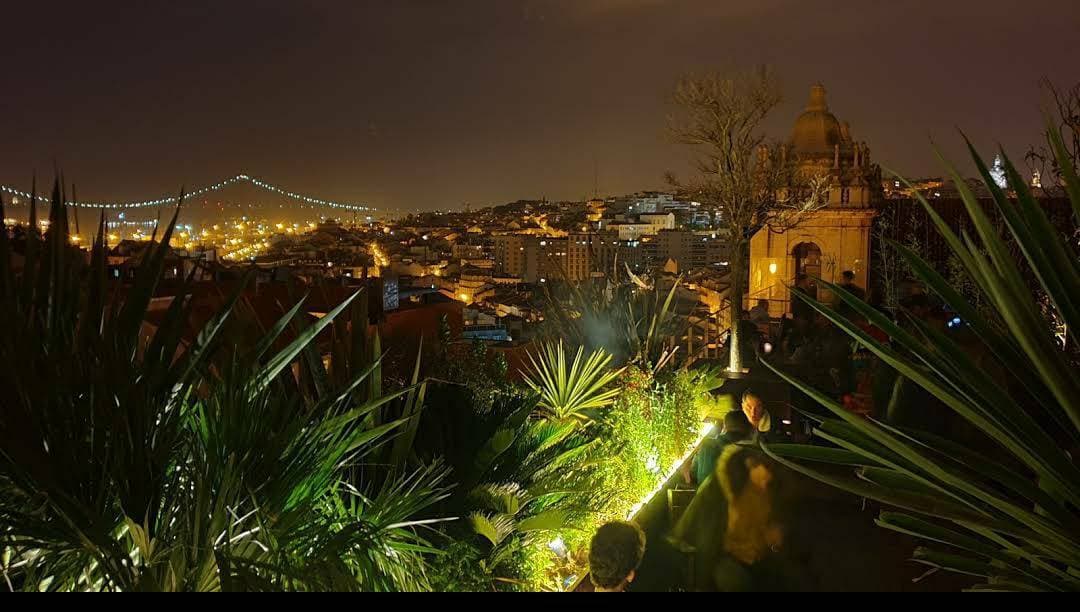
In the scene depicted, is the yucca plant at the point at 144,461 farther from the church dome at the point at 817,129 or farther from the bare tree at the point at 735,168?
the church dome at the point at 817,129

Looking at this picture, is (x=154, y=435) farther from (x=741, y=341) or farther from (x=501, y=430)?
(x=741, y=341)

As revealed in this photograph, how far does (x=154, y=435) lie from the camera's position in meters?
1.87

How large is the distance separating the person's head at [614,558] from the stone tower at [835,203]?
34.3ft

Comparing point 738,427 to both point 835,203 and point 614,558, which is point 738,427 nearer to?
point 614,558

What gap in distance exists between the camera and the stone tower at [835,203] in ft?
42.6

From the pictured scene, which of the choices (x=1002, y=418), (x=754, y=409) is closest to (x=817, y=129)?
(x=754, y=409)

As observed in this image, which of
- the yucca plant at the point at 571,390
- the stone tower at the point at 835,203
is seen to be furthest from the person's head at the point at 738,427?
the stone tower at the point at 835,203

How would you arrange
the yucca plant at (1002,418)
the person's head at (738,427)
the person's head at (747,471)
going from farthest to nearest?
the person's head at (738,427)
the person's head at (747,471)
the yucca plant at (1002,418)

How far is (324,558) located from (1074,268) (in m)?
1.59

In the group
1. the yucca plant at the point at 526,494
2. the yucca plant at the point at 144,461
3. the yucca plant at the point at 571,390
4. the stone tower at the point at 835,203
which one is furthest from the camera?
the stone tower at the point at 835,203

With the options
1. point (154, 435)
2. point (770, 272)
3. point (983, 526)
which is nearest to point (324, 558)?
point (154, 435)

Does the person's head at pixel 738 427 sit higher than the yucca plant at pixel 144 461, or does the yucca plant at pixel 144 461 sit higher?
the yucca plant at pixel 144 461

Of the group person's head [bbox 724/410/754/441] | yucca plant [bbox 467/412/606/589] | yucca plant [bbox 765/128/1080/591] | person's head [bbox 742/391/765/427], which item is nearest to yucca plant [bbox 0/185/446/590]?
yucca plant [bbox 467/412/606/589]

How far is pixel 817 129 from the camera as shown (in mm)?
13258
